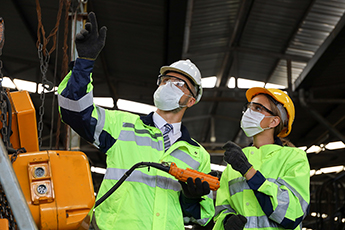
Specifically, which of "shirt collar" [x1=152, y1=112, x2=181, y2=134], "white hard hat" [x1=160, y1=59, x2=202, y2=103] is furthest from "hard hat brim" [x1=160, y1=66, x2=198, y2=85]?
"shirt collar" [x1=152, y1=112, x2=181, y2=134]

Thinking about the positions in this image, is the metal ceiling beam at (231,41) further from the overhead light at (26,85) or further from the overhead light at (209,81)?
the overhead light at (26,85)

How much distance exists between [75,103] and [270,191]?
138 centimetres

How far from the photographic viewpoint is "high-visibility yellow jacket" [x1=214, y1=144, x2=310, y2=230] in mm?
2623

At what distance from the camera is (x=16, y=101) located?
2.48 metres

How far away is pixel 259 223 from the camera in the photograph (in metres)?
2.75

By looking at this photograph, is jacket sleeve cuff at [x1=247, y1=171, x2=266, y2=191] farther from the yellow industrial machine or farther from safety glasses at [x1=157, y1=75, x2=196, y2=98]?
the yellow industrial machine

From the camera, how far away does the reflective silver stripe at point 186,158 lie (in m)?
2.61

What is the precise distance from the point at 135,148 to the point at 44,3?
18.7ft

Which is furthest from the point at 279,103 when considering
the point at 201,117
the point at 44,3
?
the point at 201,117

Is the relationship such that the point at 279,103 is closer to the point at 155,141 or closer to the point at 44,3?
the point at 155,141

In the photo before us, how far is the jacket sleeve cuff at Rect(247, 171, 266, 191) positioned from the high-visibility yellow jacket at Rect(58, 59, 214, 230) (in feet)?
1.03

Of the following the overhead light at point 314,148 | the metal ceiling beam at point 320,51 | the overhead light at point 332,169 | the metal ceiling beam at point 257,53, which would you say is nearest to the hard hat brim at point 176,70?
the metal ceiling beam at point 320,51

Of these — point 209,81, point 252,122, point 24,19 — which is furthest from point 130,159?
point 209,81

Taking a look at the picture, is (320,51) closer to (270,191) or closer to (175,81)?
(175,81)
